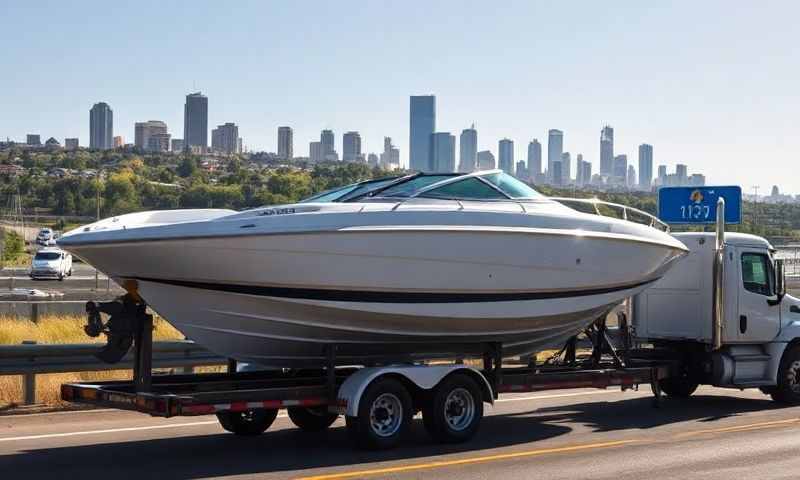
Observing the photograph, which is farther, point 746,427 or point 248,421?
point 746,427

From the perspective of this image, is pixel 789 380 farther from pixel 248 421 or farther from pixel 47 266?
pixel 47 266

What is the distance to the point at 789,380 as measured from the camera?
54.4 ft

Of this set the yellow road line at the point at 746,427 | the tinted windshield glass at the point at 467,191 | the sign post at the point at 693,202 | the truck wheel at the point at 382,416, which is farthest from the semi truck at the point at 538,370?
the sign post at the point at 693,202

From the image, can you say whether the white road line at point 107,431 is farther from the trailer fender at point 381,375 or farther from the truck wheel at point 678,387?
the truck wheel at point 678,387

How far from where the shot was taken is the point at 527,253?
42.9 feet

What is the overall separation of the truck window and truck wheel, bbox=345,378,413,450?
21.9 ft

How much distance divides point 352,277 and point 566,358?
14.8ft

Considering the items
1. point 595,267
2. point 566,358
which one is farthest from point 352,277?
point 566,358

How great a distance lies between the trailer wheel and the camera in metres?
12.8

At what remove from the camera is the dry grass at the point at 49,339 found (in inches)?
601

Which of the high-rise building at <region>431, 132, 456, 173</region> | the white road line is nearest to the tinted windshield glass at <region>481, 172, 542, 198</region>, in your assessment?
the white road line

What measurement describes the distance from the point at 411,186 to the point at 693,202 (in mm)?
13763

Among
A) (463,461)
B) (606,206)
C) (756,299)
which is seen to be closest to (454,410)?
(463,461)

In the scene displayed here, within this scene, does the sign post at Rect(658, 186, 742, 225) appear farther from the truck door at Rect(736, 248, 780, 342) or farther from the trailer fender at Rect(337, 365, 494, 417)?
the trailer fender at Rect(337, 365, 494, 417)
